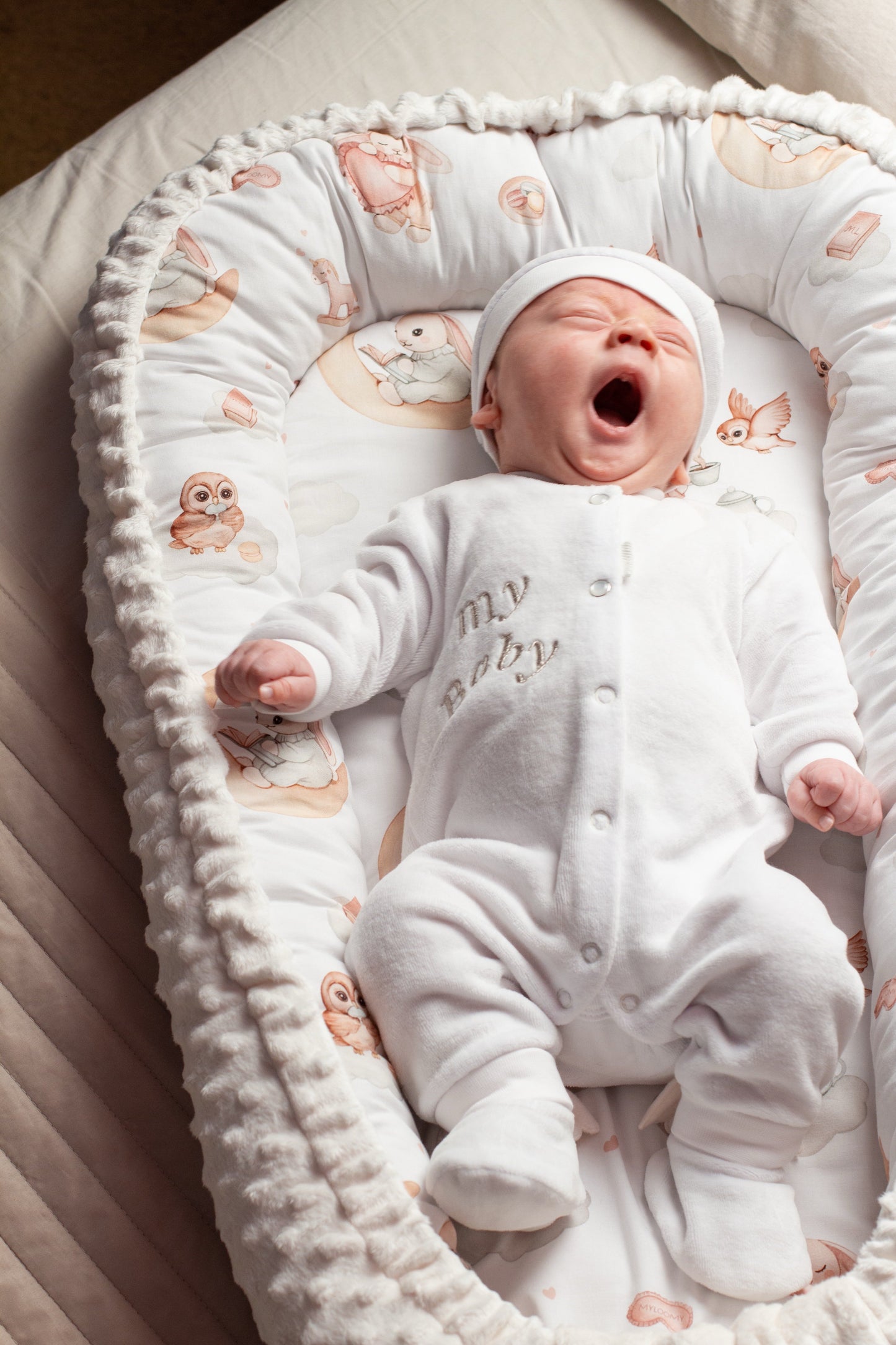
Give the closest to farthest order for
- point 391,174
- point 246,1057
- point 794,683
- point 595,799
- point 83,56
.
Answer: point 246,1057
point 595,799
point 794,683
point 391,174
point 83,56

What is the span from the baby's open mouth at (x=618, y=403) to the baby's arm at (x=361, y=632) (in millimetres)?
211

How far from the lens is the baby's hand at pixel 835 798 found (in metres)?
1.05

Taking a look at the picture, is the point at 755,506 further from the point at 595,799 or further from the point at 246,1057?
the point at 246,1057

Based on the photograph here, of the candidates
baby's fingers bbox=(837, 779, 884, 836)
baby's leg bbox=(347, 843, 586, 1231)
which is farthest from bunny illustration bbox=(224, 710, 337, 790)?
baby's fingers bbox=(837, 779, 884, 836)

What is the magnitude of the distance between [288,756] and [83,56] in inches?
79.3

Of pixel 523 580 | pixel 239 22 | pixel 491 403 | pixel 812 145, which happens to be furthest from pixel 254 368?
pixel 239 22

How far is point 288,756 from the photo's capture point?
1115 millimetres

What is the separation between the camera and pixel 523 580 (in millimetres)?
1164

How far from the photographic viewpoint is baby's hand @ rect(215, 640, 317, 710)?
104cm

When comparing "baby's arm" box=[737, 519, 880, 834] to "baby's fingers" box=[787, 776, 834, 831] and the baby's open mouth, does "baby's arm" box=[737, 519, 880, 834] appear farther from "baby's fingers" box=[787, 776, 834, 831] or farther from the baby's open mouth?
the baby's open mouth

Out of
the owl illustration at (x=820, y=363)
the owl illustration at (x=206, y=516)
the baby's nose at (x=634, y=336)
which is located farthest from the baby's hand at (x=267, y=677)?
the owl illustration at (x=820, y=363)

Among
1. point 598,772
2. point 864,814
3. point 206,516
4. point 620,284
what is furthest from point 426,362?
point 864,814

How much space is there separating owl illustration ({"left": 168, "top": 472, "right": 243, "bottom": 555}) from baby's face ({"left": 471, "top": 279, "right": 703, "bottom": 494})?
30cm

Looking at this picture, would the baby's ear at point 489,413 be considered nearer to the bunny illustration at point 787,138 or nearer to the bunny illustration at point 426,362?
the bunny illustration at point 426,362
